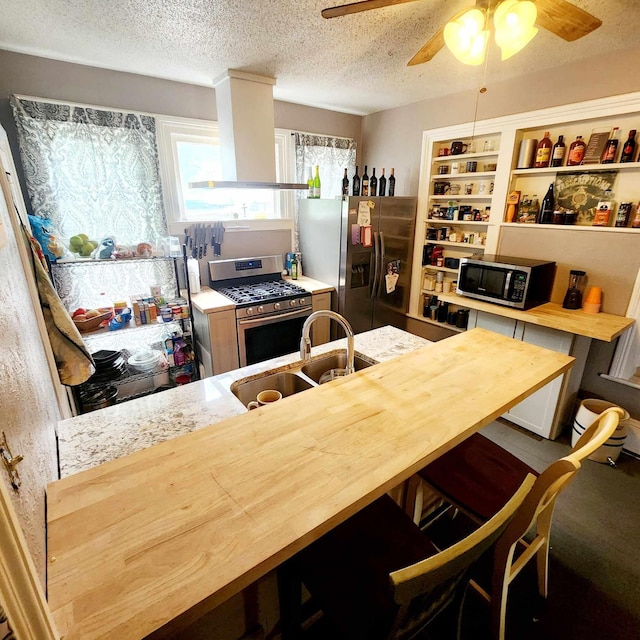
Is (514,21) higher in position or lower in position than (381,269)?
higher

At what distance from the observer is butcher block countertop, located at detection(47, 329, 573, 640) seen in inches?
23.6

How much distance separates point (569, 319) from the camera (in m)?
2.34

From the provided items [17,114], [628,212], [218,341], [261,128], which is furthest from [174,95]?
[628,212]

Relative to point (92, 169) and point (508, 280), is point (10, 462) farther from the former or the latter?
point (508, 280)

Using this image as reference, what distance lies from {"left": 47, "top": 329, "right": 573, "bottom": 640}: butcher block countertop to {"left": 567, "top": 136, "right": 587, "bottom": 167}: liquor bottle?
2035 mm

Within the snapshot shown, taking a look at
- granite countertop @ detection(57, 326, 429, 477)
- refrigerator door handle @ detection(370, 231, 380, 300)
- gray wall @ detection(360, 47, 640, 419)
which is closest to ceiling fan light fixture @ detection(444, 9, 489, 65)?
gray wall @ detection(360, 47, 640, 419)

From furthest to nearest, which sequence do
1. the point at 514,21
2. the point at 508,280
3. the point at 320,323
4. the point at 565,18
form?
1. the point at 320,323
2. the point at 508,280
3. the point at 565,18
4. the point at 514,21

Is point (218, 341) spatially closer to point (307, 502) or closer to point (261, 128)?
point (261, 128)

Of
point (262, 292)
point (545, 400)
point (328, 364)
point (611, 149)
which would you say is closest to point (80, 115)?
point (262, 292)

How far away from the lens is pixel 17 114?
7.20 feet

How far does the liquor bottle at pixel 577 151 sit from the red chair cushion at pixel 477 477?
215cm

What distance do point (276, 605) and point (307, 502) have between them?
2.60 ft

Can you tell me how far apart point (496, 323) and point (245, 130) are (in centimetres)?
241

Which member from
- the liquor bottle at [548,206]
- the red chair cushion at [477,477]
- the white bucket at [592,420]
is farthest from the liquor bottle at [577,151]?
the red chair cushion at [477,477]
